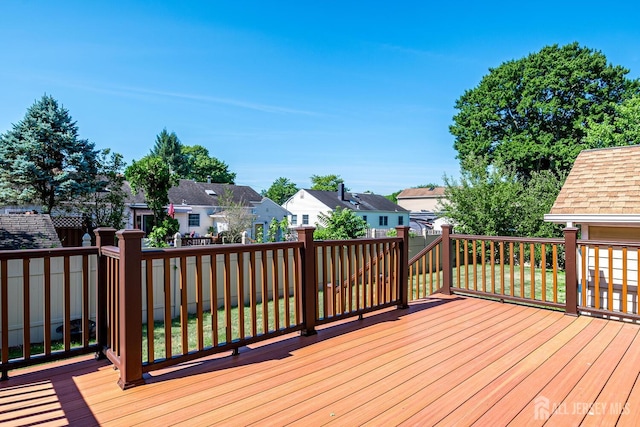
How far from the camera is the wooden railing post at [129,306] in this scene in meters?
2.10

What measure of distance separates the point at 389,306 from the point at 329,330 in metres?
0.89

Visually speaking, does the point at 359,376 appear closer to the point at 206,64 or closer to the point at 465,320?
the point at 465,320

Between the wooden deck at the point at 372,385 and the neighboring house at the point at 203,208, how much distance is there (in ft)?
52.8

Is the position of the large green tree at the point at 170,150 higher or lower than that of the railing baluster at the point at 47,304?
higher

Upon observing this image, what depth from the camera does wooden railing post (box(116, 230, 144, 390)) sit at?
2.10 m

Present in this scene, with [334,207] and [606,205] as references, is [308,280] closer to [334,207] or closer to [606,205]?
[606,205]

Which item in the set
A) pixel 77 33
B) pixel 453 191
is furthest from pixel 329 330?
pixel 453 191

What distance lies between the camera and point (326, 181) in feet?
167

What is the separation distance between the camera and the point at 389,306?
12.8ft

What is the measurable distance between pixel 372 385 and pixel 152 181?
1420 centimetres

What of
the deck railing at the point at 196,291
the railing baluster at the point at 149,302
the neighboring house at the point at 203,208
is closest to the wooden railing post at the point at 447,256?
the deck railing at the point at 196,291

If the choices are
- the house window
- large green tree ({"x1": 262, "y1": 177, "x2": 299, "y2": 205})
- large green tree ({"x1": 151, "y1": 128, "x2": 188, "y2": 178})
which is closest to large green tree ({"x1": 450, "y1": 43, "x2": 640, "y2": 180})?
the house window

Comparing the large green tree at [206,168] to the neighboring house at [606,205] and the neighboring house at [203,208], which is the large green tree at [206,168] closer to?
the neighboring house at [203,208]

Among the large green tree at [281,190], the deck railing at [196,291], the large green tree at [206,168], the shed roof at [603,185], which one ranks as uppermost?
the large green tree at [206,168]
